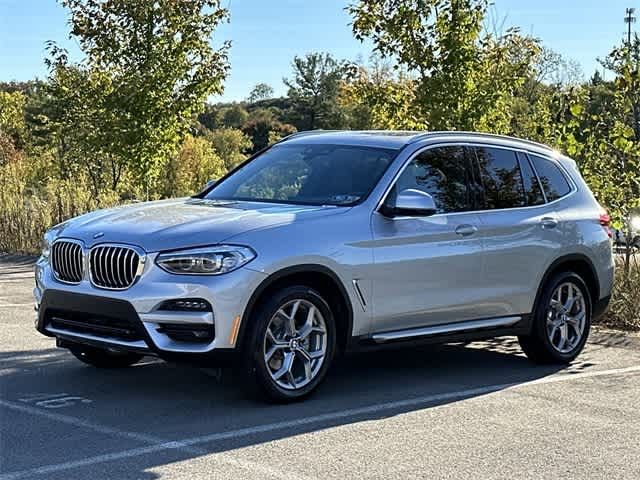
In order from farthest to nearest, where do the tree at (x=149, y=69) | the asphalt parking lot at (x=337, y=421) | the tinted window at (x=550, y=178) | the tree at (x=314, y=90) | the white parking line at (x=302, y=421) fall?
the tree at (x=314, y=90), the tree at (x=149, y=69), the tinted window at (x=550, y=178), the asphalt parking lot at (x=337, y=421), the white parking line at (x=302, y=421)

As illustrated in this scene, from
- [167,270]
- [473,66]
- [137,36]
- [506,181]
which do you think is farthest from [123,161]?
[167,270]

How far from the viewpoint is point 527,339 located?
29.8ft

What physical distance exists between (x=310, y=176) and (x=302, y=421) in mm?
2138

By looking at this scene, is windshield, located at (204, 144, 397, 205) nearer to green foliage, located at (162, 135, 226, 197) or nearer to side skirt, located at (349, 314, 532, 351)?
side skirt, located at (349, 314, 532, 351)

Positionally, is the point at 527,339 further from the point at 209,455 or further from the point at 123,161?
the point at 123,161

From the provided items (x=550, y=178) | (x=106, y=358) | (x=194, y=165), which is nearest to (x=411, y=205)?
(x=550, y=178)

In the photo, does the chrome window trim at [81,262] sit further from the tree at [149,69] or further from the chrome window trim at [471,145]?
the tree at [149,69]

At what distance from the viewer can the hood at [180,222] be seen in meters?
7.02

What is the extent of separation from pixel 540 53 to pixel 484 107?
5.44 ft

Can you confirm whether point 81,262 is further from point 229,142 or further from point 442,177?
point 229,142

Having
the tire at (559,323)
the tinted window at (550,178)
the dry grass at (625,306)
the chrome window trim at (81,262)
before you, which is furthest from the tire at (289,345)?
the dry grass at (625,306)

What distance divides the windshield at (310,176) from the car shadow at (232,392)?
137cm

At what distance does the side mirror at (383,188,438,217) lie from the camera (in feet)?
25.3

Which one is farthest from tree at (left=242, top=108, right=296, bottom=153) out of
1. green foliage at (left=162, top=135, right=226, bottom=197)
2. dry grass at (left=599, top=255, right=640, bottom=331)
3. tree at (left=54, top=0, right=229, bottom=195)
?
dry grass at (left=599, top=255, right=640, bottom=331)
